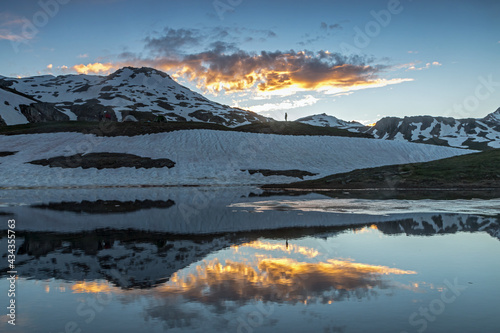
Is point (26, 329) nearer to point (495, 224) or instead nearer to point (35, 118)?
point (495, 224)

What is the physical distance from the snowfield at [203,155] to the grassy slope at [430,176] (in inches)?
409

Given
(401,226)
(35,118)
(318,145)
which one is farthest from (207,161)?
(35,118)

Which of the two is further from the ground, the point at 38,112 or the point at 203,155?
the point at 38,112

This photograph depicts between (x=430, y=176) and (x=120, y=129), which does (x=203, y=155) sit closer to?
(x=120, y=129)

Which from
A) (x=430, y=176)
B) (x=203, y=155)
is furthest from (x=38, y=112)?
(x=430, y=176)

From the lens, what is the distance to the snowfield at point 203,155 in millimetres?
57031

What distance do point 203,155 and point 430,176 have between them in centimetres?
3922

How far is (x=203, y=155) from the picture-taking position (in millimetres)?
70938

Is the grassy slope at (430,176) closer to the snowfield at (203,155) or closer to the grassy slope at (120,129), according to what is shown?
the snowfield at (203,155)

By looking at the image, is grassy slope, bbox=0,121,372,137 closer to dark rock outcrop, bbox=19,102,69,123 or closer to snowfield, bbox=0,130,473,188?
snowfield, bbox=0,130,473,188

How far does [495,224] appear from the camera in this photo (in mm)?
18484

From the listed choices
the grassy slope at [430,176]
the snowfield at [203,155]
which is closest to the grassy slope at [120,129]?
the snowfield at [203,155]

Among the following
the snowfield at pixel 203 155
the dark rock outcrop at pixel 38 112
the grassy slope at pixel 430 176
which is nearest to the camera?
the grassy slope at pixel 430 176

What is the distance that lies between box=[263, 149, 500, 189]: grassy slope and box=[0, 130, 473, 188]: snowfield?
Answer: 10400 mm
